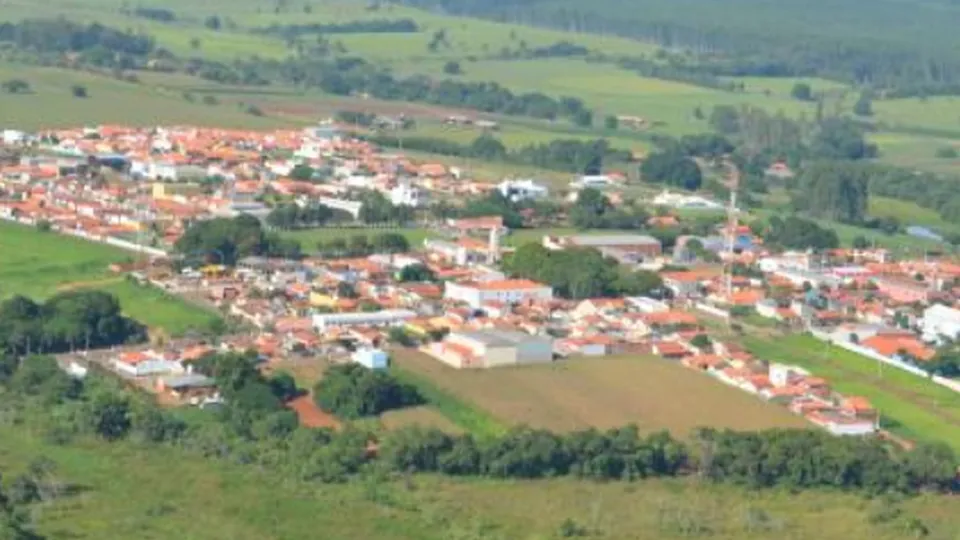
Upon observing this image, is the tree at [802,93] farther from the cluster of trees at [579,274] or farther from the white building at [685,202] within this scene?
the cluster of trees at [579,274]

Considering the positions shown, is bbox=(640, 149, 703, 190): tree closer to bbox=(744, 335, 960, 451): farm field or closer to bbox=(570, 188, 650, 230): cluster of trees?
bbox=(570, 188, 650, 230): cluster of trees

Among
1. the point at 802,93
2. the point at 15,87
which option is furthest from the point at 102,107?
the point at 802,93

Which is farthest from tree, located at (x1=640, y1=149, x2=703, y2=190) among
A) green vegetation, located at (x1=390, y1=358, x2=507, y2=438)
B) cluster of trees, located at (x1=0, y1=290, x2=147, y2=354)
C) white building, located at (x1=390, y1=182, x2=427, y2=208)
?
green vegetation, located at (x1=390, y1=358, x2=507, y2=438)

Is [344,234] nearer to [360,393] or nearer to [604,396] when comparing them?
[604,396]

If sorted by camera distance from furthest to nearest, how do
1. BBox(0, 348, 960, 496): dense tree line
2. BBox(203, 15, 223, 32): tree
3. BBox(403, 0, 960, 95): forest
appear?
BBox(203, 15, 223, 32): tree < BBox(403, 0, 960, 95): forest < BBox(0, 348, 960, 496): dense tree line

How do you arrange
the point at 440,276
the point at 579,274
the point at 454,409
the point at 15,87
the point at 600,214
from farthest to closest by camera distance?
the point at 15,87 → the point at 600,214 → the point at 440,276 → the point at 579,274 → the point at 454,409
